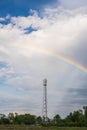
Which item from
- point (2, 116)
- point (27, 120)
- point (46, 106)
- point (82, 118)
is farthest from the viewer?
point (2, 116)

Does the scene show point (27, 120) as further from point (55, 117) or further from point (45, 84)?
point (45, 84)

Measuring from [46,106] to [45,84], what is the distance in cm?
1445

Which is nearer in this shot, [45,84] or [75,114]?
[45,84]

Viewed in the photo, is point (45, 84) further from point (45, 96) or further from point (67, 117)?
point (67, 117)

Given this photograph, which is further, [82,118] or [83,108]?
[83,108]

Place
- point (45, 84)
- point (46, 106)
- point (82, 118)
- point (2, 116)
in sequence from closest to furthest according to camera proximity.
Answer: point (46, 106) → point (45, 84) → point (82, 118) → point (2, 116)

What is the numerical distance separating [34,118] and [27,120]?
720 centimetres

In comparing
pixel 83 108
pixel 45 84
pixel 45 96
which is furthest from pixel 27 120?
pixel 45 96

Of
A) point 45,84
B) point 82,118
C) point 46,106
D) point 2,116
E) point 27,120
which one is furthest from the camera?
point 2,116

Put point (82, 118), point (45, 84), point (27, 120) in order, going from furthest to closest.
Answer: point (27, 120)
point (82, 118)
point (45, 84)

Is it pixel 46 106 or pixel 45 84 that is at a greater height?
pixel 45 84

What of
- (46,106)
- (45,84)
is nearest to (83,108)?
(45,84)

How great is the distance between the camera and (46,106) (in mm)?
77438

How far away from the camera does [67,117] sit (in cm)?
13538
